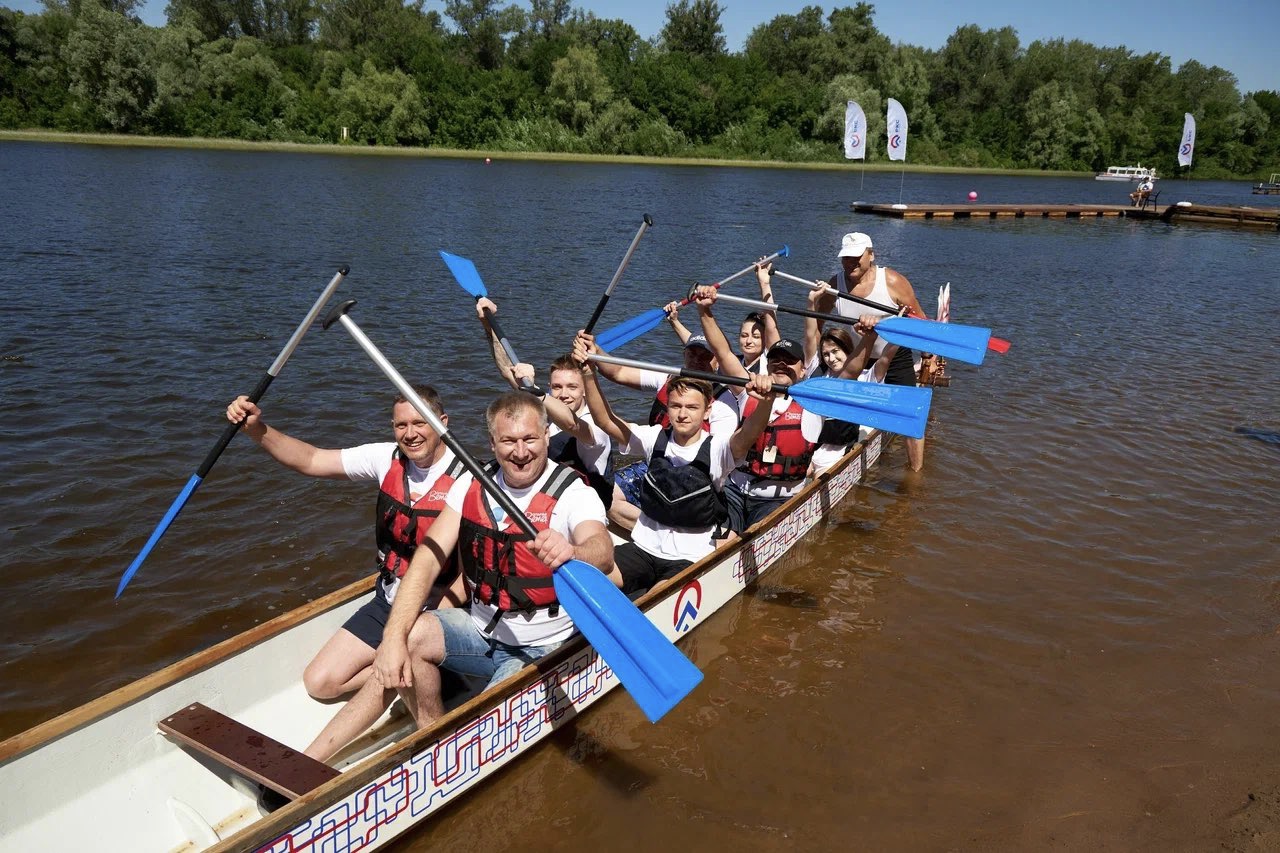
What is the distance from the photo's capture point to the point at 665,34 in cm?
7094

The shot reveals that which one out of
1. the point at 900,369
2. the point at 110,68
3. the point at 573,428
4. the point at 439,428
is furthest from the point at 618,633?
the point at 110,68

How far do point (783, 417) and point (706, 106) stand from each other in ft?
184

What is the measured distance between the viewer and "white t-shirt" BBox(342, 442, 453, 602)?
14.5 feet

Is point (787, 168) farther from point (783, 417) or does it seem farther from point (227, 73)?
point (783, 417)

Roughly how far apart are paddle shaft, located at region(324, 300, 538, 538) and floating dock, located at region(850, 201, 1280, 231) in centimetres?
2942

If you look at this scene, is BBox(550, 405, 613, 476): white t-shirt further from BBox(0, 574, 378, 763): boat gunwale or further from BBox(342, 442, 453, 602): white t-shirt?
BBox(0, 574, 378, 763): boat gunwale

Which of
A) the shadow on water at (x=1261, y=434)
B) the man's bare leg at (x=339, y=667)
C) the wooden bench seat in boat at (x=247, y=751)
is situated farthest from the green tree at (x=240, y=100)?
the wooden bench seat in boat at (x=247, y=751)

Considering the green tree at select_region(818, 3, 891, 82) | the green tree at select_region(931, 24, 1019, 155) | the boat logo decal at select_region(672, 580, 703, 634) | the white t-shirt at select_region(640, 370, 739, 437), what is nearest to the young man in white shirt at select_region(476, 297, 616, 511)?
the white t-shirt at select_region(640, 370, 739, 437)

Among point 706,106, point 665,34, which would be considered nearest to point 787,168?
point 706,106

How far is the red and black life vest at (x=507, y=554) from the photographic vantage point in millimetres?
3848

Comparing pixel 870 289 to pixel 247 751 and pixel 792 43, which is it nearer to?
pixel 247 751

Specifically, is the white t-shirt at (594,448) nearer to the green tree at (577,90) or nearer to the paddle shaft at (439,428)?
the paddle shaft at (439,428)

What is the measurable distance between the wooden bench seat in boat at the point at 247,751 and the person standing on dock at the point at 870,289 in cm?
493

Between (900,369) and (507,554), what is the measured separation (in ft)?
16.0
